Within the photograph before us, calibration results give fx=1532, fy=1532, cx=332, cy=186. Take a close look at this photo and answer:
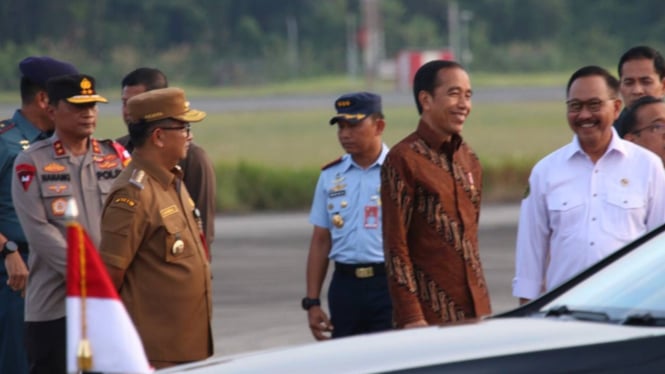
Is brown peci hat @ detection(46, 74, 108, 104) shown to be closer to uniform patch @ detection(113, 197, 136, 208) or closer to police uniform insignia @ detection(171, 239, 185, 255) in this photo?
uniform patch @ detection(113, 197, 136, 208)

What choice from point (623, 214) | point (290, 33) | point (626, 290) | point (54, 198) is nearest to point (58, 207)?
point (54, 198)

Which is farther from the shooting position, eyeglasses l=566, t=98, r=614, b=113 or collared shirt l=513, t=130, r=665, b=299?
eyeglasses l=566, t=98, r=614, b=113

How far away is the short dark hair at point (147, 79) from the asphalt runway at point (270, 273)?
3344mm

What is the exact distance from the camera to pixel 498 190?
25703 millimetres

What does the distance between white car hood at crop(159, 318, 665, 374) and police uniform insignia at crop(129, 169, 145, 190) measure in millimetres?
1586

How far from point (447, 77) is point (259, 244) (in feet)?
44.7

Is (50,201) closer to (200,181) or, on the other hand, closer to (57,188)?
(57,188)

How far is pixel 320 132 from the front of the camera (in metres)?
47.2

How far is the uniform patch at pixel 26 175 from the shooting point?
265 inches

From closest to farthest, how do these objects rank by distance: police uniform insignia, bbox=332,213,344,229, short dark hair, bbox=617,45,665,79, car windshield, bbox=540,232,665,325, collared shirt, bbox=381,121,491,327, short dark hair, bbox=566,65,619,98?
car windshield, bbox=540,232,665,325 → collared shirt, bbox=381,121,491,327 → short dark hair, bbox=566,65,619,98 → police uniform insignia, bbox=332,213,344,229 → short dark hair, bbox=617,45,665,79

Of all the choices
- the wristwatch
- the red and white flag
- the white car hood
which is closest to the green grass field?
the wristwatch

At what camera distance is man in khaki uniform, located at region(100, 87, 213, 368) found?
604cm

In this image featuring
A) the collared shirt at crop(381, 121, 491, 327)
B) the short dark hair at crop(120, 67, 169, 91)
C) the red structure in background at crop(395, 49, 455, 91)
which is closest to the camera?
the collared shirt at crop(381, 121, 491, 327)

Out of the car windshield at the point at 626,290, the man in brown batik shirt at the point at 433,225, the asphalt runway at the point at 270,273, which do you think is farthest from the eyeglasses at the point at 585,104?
the asphalt runway at the point at 270,273
